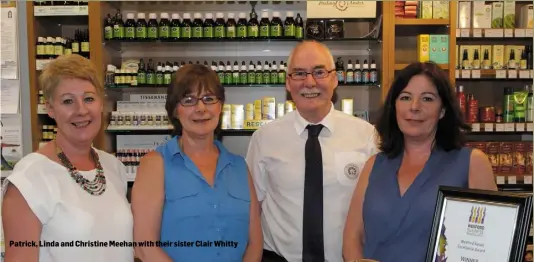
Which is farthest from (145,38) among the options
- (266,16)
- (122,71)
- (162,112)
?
(266,16)

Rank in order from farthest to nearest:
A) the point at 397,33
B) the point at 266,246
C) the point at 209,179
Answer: the point at 397,33, the point at 266,246, the point at 209,179

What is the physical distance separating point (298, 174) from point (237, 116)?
6.09ft

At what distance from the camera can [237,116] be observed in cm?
414

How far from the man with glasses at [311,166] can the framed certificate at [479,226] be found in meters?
0.72

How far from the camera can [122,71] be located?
4.10m

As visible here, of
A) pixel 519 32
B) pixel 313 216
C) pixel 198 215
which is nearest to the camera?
pixel 198 215

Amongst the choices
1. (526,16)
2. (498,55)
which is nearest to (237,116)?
(498,55)

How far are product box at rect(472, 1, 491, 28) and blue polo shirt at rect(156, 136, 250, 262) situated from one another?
3.19 m

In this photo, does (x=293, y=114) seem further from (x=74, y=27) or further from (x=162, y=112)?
(x=74, y=27)

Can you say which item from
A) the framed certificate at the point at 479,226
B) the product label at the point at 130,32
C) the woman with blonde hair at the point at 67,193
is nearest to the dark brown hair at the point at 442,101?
the framed certificate at the point at 479,226

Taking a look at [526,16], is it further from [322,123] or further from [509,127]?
[322,123]

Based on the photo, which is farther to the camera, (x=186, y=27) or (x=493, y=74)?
(x=493, y=74)

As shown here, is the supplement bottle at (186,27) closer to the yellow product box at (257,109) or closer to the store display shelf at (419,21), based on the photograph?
the yellow product box at (257,109)

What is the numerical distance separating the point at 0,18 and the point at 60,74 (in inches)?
96.2
